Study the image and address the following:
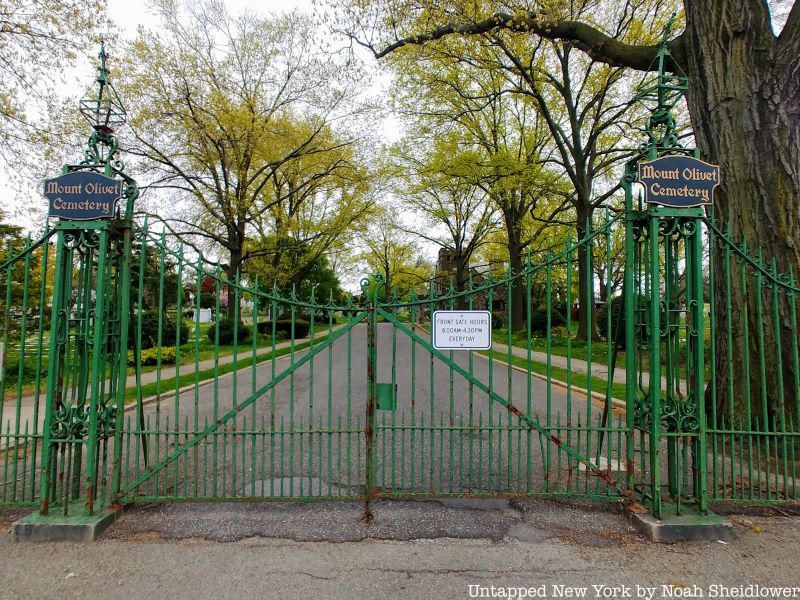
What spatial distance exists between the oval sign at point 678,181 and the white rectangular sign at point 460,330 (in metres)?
1.85

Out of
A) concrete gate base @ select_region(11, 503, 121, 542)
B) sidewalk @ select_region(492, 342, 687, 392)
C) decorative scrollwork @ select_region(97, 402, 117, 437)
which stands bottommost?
concrete gate base @ select_region(11, 503, 121, 542)

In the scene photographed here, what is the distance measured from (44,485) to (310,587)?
2602 mm

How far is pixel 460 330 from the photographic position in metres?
4.21

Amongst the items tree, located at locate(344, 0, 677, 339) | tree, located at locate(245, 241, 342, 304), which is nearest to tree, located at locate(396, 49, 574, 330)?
tree, located at locate(344, 0, 677, 339)

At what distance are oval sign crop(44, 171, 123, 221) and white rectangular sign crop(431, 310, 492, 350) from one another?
10.1 ft

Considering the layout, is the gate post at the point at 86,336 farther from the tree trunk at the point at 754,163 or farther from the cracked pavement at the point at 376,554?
the tree trunk at the point at 754,163

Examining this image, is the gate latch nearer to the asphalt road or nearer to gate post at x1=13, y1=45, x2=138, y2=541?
the asphalt road

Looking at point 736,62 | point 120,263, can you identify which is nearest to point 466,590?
point 120,263

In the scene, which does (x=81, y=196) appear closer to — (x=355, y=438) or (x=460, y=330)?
(x=460, y=330)

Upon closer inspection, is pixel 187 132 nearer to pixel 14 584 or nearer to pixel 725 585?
pixel 14 584

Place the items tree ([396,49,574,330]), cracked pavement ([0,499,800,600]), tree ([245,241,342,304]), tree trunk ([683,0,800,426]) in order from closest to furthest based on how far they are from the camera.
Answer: cracked pavement ([0,499,800,600])
tree trunk ([683,0,800,426])
tree ([396,49,574,330])
tree ([245,241,342,304])

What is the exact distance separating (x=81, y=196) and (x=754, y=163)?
738cm

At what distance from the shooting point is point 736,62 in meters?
5.71

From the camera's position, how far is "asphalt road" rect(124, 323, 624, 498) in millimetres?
4211
